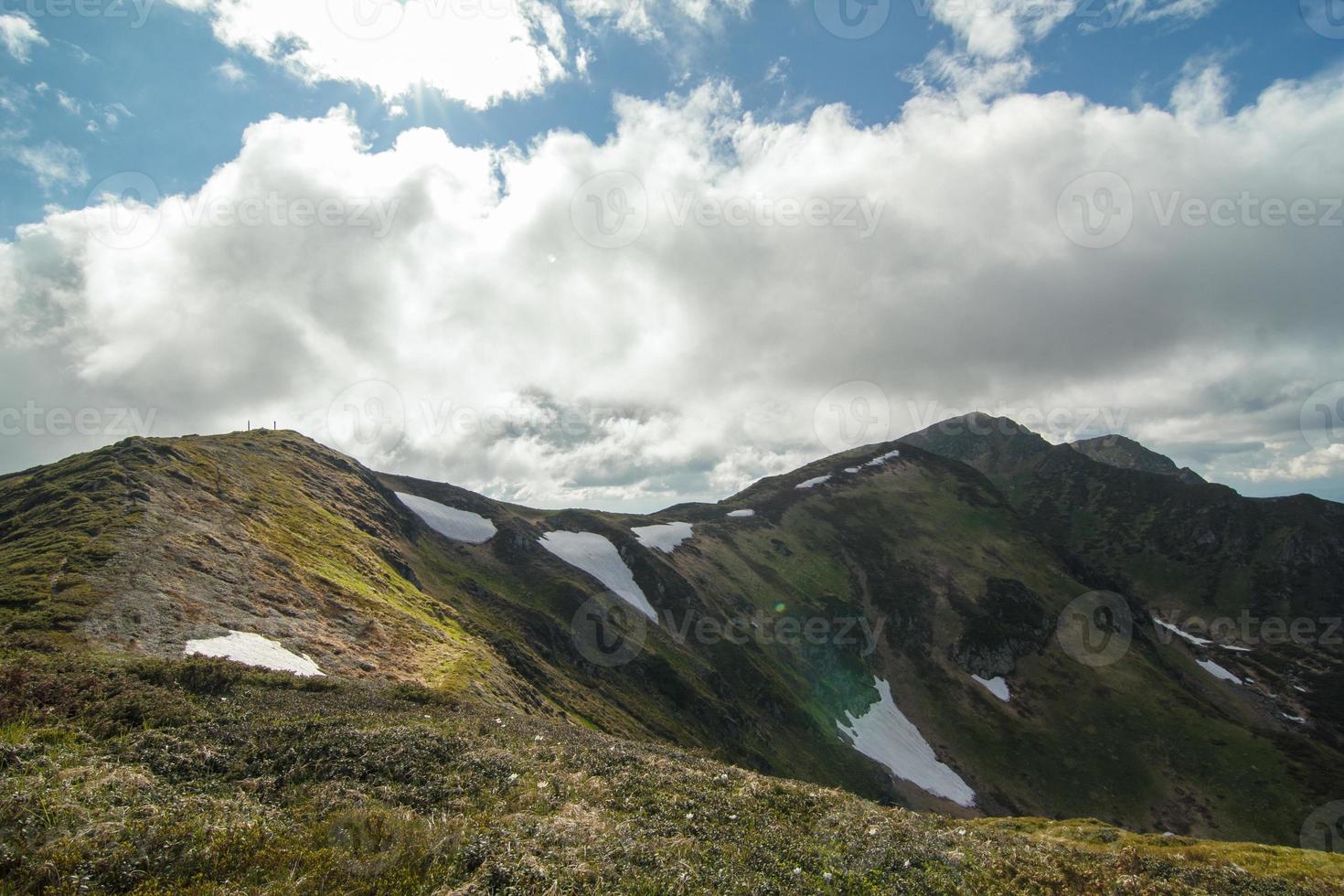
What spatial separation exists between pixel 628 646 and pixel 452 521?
44.8 metres

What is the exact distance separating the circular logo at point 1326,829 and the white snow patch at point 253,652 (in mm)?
127749

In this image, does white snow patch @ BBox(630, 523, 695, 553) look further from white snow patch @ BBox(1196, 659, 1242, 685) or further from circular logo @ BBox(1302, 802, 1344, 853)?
white snow patch @ BBox(1196, 659, 1242, 685)

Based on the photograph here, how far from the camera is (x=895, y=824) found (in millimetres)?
20922

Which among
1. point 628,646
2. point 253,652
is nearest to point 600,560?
point 628,646

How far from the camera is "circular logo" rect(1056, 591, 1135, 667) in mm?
134250

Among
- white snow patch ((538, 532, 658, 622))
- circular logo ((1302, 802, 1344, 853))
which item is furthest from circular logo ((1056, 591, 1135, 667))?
white snow patch ((538, 532, 658, 622))

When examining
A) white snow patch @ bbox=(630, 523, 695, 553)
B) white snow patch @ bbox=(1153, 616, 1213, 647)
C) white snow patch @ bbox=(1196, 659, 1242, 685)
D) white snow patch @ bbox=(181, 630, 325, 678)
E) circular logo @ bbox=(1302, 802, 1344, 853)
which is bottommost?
circular logo @ bbox=(1302, 802, 1344, 853)

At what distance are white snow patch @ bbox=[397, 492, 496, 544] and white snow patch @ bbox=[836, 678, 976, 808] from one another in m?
71.4

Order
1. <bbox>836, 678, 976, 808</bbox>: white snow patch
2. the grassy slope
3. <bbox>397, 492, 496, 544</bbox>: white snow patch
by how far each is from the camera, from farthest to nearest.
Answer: <bbox>397, 492, 496, 544</bbox>: white snow patch < <bbox>836, 678, 976, 808</bbox>: white snow patch < the grassy slope

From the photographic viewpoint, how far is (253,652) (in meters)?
37.8

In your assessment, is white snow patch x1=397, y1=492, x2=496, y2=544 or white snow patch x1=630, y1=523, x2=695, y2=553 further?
white snow patch x1=630, y1=523, x2=695, y2=553

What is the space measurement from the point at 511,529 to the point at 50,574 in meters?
78.9

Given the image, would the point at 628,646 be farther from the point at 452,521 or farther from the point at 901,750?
the point at 901,750

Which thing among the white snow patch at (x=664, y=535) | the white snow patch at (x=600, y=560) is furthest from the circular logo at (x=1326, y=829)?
the white snow patch at (x=664, y=535)
